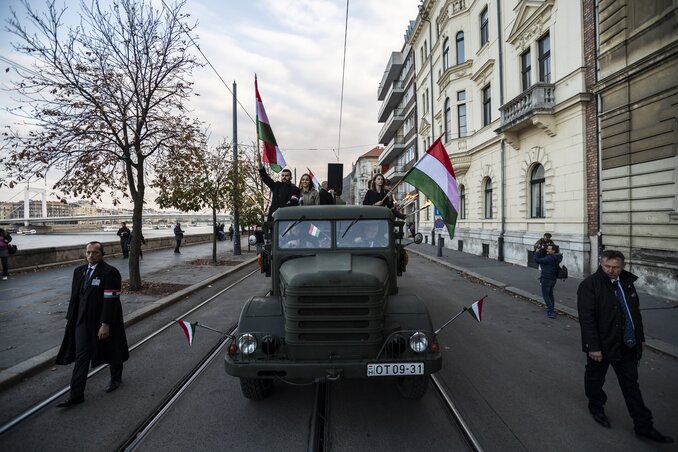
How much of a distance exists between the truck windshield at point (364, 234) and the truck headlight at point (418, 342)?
1.24 metres

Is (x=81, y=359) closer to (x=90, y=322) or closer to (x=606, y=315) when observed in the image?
(x=90, y=322)

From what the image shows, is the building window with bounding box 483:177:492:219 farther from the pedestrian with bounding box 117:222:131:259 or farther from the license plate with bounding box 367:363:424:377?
the pedestrian with bounding box 117:222:131:259

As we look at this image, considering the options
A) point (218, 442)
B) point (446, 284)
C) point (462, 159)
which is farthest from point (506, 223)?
point (218, 442)

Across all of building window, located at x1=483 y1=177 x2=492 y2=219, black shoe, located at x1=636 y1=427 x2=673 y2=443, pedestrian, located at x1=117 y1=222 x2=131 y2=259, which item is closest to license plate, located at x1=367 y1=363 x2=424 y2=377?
black shoe, located at x1=636 y1=427 x2=673 y2=443

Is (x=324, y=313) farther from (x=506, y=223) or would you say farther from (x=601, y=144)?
(x=506, y=223)

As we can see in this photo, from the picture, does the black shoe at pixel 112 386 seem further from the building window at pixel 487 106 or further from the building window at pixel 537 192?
the building window at pixel 487 106

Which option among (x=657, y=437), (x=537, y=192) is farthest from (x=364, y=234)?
(x=537, y=192)

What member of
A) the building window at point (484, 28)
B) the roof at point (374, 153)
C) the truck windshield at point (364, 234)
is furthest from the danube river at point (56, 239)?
the roof at point (374, 153)

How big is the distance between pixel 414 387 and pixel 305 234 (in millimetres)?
2116

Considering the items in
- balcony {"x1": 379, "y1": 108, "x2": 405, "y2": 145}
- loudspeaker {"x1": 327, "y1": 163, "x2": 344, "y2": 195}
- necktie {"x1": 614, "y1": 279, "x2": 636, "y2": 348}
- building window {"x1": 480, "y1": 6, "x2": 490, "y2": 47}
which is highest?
balcony {"x1": 379, "y1": 108, "x2": 405, "y2": 145}

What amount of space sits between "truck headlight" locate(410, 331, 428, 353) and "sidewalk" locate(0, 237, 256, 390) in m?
4.78

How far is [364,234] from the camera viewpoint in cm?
447

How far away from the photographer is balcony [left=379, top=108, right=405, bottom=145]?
43.0m

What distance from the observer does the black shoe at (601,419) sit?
346cm
